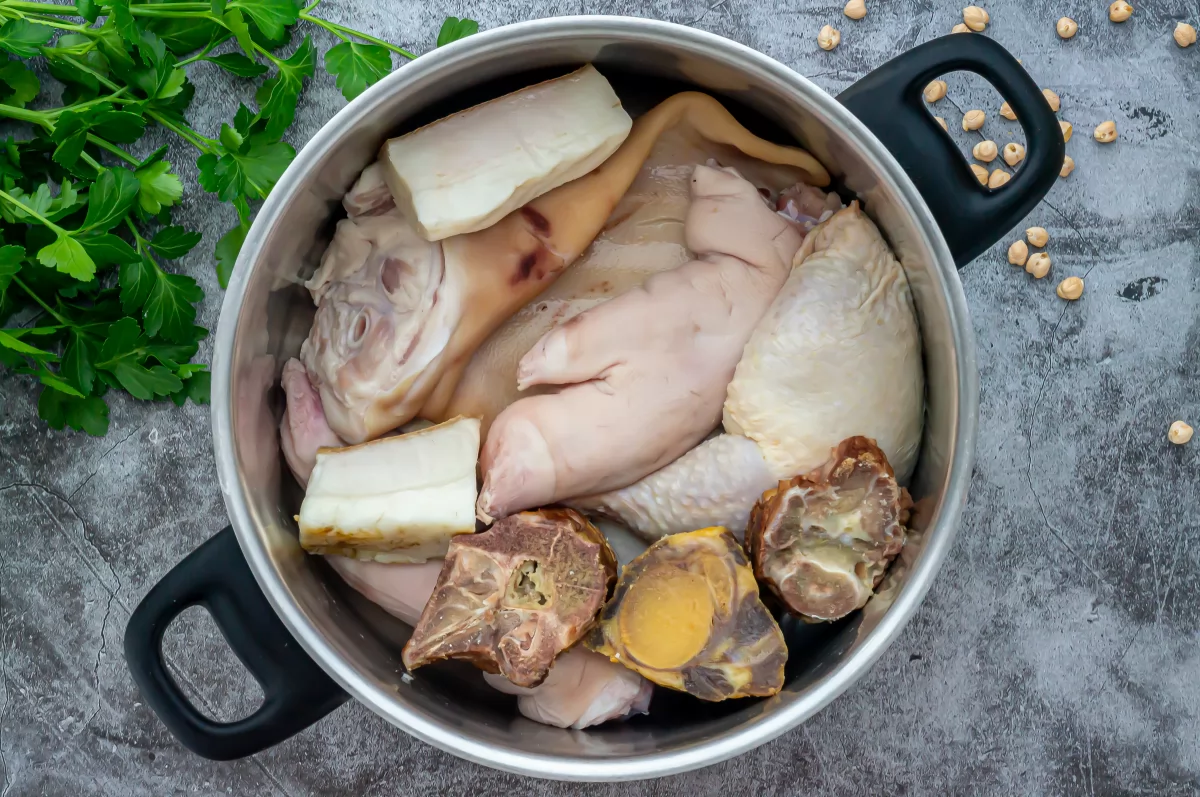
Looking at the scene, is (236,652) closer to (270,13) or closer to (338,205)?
(338,205)

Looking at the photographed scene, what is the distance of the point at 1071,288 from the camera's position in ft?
3.66

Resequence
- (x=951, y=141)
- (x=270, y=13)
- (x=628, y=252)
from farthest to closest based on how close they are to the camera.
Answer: (x=628, y=252) < (x=270, y=13) < (x=951, y=141)

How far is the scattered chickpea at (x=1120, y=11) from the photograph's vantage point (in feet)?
3.63

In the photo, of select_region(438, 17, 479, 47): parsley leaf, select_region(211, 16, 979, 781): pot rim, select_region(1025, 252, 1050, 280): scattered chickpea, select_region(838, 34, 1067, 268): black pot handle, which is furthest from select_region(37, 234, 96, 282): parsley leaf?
select_region(1025, 252, 1050, 280): scattered chickpea

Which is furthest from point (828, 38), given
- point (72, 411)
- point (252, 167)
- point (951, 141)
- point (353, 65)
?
point (72, 411)

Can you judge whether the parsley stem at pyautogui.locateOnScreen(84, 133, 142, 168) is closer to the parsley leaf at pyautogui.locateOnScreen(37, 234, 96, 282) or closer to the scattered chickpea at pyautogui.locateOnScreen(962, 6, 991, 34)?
the parsley leaf at pyautogui.locateOnScreen(37, 234, 96, 282)

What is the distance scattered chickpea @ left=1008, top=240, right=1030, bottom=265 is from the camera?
1.12 meters

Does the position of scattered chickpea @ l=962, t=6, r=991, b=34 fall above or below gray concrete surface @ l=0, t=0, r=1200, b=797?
above

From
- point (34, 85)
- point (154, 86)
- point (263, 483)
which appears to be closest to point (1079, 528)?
point (263, 483)

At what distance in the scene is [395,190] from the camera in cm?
97

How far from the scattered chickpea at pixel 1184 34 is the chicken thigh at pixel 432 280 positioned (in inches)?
20.4

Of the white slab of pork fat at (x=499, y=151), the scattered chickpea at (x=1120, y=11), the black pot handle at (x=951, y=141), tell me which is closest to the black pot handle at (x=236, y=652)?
the white slab of pork fat at (x=499, y=151)

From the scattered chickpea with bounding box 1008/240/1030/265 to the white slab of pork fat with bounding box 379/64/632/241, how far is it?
21.3 inches

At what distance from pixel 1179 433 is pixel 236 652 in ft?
3.88
